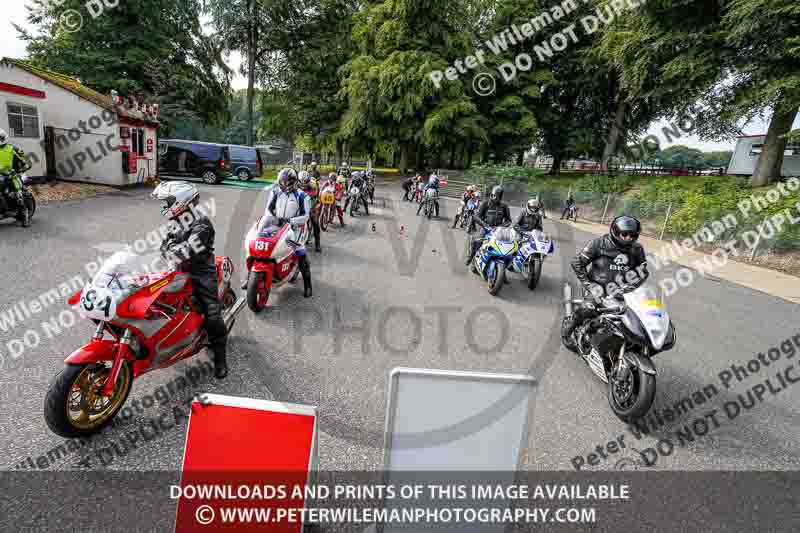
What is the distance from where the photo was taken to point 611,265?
490 centimetres

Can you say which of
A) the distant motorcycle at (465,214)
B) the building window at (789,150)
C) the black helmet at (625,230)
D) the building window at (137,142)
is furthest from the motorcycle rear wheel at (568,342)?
the building window at (789,150)

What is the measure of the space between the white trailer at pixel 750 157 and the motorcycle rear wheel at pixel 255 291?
38.6 meters

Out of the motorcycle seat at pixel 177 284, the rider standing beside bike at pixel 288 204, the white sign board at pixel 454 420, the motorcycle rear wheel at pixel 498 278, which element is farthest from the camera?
the motorcycle rear wheel at pixel 498 278

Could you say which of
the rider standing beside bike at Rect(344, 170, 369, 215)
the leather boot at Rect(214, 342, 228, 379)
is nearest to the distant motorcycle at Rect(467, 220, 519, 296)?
the leather boot at Rect(214, 342, 228, 379)

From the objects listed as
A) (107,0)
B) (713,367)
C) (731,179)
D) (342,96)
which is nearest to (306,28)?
(342,96)

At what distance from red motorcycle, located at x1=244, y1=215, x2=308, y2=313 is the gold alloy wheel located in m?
2.32

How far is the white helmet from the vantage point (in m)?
3.58

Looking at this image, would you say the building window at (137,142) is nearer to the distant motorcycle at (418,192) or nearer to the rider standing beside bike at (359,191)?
the rider standing beside bike at (359,191)

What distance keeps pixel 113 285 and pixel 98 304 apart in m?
0.16

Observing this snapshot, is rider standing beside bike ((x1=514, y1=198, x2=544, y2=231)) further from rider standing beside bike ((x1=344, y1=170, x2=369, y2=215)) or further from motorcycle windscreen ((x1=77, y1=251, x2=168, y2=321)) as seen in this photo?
rider standing beside bike ((x1=344, y1=170, x2=369, y2=215))

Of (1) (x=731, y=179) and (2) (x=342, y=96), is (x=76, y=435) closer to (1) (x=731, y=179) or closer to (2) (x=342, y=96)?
(1) (x=731, y=179)

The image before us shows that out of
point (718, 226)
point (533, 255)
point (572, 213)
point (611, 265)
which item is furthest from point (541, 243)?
point (572, 213)

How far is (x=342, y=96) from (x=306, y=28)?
804 cm

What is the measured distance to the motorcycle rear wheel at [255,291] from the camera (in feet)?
17.9
